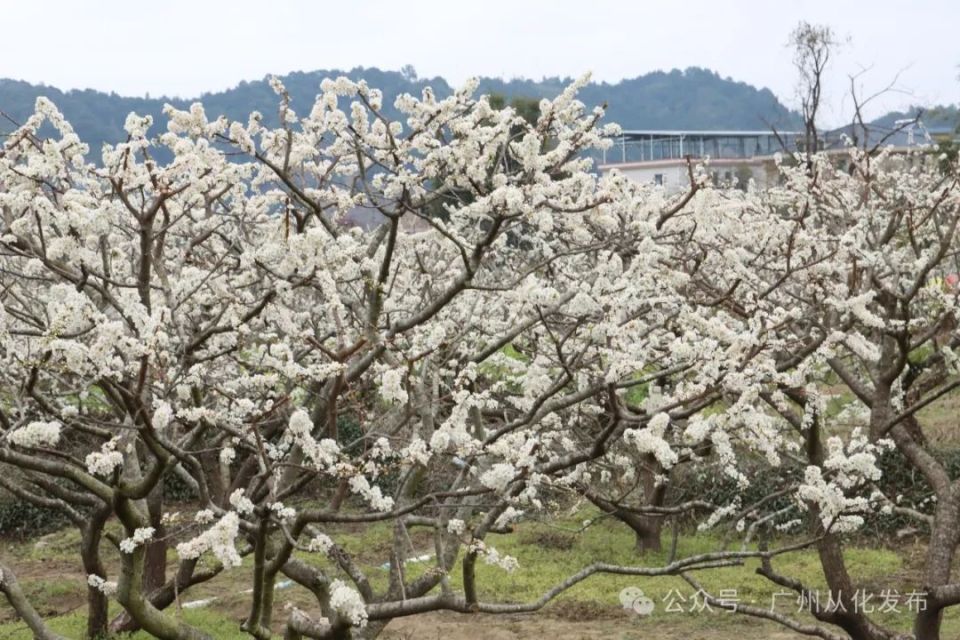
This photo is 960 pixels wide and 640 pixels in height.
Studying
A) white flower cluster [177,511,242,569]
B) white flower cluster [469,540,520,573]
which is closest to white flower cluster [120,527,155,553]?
white flower cluster [177,511,242,569]

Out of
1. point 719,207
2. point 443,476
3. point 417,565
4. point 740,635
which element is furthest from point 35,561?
point 719,207

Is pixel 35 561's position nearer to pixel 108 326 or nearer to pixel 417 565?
pixel 417 565

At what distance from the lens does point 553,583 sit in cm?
955

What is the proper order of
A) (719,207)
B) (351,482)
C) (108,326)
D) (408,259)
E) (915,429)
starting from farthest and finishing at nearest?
1. (915,429)
2. (408,259)
3. (719,207)
4. (351,482)
5. (108,326)

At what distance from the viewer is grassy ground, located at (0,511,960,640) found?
8117 millimetres

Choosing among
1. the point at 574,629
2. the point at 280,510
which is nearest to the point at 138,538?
the point at 280,510

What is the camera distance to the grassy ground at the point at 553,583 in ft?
26.6

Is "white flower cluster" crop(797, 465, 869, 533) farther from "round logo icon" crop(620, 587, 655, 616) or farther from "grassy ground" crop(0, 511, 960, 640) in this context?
"round logo icon" crop(620, 587, 655, 616)

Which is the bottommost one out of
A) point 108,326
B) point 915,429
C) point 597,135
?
point 915,429

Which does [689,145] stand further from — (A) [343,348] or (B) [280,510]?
(B) [280,510]

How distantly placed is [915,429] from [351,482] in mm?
8601

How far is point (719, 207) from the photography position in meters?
7.42

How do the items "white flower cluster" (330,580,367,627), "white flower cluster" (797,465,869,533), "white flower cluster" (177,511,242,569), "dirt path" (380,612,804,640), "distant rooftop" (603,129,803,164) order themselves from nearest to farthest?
"white flower cluster" (177,511,242,569), "white flower cluster" (330,580,367,627), "white flower cluster" (797,465,869,533), "dirt path" (380,612,804,640), "distant rooftop" (603,129,803,164)

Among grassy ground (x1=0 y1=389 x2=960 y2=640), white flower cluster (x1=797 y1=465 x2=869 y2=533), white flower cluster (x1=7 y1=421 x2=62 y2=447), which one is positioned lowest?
grassy ground (x1=0 y1=389 x2=960 y2=640)
